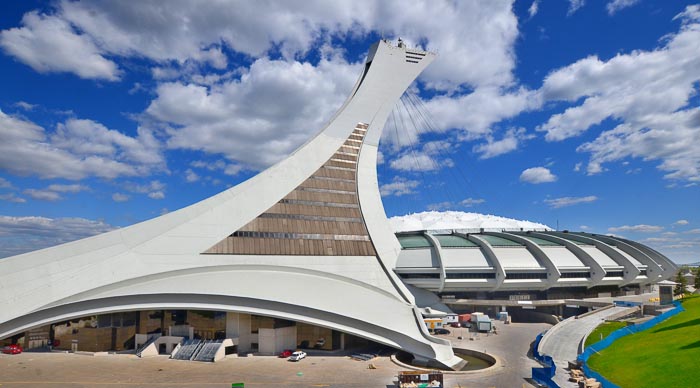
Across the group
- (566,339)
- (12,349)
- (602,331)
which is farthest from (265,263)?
(602,331)

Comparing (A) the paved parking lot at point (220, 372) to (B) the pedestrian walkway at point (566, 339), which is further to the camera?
(B) the pedestrian walkway at point (566, 339)

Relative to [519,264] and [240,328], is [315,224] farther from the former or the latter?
[519,264]

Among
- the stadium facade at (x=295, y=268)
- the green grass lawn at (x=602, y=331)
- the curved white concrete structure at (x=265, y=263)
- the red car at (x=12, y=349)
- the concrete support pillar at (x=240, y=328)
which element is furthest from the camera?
the concrete support pillar at (x=240, y=328)

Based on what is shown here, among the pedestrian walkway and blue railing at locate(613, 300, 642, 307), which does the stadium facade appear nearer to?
blue railing at locate(613, 300, 642, 307)

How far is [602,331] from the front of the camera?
37.0m

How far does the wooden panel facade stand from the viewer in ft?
131

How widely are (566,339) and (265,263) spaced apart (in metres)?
26.8

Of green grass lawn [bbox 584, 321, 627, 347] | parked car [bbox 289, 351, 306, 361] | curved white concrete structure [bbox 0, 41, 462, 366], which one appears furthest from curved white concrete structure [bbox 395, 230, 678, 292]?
parked car [bbox 289, 351, 306, 361]

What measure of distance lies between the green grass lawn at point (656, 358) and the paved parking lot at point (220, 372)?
16.4 feet

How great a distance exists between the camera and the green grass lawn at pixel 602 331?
34713 millimetres

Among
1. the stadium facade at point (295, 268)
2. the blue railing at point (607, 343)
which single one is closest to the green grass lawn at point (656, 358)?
the blue railing at point (607, 343)

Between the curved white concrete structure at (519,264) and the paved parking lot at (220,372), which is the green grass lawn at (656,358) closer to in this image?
the paved parking lot at (220,372)

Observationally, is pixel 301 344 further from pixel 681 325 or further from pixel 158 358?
pixel 681 325

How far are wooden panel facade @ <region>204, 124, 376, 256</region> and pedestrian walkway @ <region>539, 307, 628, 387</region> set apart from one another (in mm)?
18172
